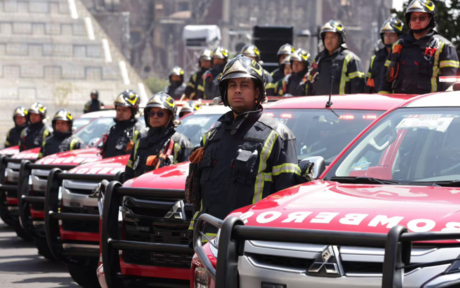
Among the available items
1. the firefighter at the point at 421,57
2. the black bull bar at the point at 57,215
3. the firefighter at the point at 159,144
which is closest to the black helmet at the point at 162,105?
the firefighter at the point at 159,144

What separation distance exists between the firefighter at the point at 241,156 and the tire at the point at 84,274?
11.5ft

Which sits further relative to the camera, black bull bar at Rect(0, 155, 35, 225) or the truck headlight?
black bull bar at Rect(0, 155, 35, 225)

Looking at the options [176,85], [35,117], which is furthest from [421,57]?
[176,85]

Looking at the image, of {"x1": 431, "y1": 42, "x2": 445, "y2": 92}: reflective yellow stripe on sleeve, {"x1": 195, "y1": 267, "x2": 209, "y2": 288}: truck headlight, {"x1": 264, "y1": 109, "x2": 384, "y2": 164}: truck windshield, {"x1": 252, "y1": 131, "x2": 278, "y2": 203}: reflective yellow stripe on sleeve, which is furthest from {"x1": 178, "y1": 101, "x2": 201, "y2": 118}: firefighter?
{"x1": 195, "y1": 267, "x2": 209, "y2": 288}: truck headlight

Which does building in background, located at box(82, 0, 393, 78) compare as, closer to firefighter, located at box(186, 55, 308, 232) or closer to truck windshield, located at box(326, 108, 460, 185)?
firefighter, located at box(186, 55, 308, 232)

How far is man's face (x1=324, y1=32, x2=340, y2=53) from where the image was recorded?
11.8 meters

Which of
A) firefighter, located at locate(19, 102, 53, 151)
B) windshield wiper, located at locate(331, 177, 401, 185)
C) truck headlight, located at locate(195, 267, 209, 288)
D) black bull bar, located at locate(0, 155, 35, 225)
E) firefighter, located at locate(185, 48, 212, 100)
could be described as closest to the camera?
truck headlight, located at locate(195, 267, 209, 288)

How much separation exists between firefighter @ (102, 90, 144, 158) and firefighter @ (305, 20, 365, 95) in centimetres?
214

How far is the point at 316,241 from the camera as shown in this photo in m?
4.45

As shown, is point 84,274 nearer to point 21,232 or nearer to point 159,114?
point 159,114

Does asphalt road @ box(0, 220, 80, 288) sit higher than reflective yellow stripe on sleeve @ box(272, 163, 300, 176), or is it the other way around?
reflective yellow stripe on sleeve @ box(272, 163, 300, 176)

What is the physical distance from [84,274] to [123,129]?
303 centimetres

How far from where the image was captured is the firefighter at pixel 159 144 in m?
9.28

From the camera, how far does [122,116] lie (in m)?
12.4
